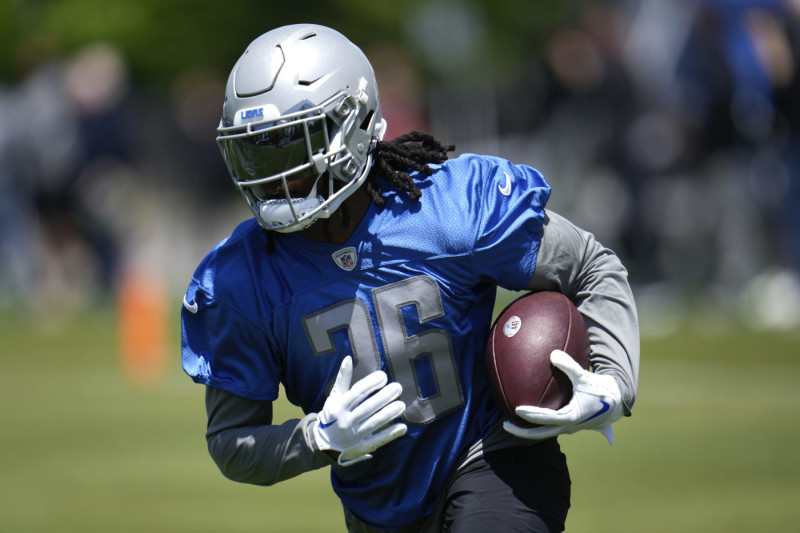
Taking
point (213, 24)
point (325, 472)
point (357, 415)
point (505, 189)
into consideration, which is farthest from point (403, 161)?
point (213, 24)

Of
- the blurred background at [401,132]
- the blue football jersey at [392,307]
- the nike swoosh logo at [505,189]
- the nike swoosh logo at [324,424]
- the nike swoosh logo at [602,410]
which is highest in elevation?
the nike swoosh logo at [505,189]

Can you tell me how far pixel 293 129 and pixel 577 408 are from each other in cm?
105

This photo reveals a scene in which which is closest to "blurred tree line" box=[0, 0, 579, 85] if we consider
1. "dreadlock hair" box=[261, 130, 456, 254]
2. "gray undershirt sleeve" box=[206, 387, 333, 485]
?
"dreadlock hair" box=[261, 130, 456, 254]

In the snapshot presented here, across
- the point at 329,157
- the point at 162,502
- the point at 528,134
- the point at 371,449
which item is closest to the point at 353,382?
the point at 371,449

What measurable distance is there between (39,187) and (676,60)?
23.5 ft

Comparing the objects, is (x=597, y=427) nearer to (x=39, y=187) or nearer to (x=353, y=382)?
(x=353, y=382)

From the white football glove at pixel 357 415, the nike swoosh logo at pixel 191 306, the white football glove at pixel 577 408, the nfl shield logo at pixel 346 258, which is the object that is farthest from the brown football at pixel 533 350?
the nike swoosh logo at pixel 191 306

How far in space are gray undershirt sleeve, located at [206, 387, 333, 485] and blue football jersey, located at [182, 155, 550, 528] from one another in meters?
0.06

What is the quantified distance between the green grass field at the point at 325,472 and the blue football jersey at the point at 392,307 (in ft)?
6.75

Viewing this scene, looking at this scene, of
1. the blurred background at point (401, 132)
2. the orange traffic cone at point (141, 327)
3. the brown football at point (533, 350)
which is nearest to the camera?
the brown football at point (533, 350)

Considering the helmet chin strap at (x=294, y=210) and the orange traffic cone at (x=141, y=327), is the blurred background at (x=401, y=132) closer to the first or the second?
the orange traffic cone at (x=141, y=327)

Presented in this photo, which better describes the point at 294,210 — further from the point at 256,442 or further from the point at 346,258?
the point at 256,442

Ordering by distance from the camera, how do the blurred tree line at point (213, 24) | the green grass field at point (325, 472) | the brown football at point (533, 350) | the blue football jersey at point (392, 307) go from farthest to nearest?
the blurred tree line at point (213, 24)
the green grass field at point (325, 472)
the blue football jersey at point (392, 307)
the brown football at point (533, 350)

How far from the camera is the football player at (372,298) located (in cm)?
329
